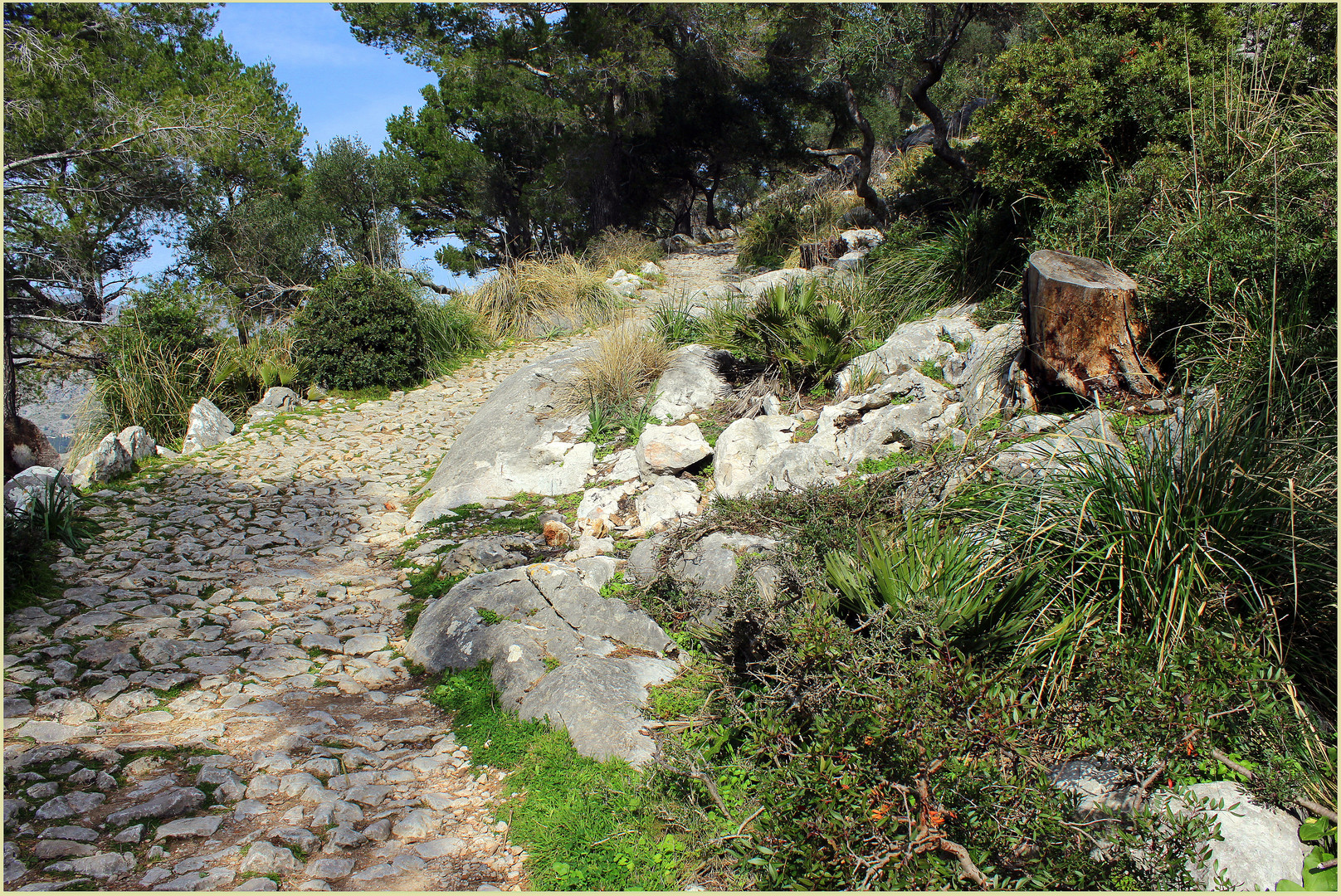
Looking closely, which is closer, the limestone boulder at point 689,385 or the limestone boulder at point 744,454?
the limestone boulder at point 744,454

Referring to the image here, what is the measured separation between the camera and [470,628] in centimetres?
428

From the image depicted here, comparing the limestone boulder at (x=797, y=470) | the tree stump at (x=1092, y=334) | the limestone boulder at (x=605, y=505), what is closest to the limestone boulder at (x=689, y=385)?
the limestone boulder at (x=605, y=505)

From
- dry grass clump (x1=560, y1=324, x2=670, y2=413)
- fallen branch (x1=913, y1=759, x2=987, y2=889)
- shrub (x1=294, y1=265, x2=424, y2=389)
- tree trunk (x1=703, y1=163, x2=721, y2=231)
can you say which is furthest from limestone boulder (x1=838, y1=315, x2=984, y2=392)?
tree trunk (x1=703, y1=163, x2=721, y2=231)

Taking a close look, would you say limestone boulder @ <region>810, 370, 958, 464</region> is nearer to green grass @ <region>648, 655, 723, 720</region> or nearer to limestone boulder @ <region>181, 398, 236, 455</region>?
green grass @ <region>648, 655, 723, 720</region>

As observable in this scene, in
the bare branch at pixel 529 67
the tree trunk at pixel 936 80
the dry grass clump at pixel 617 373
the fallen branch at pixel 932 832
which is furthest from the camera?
the bare branch at pixel 529 67

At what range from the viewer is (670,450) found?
638 cm

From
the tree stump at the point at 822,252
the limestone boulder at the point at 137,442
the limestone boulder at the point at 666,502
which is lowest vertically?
the limestone boulder at the point at 666,502

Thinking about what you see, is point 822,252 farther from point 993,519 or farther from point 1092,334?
point 993,519

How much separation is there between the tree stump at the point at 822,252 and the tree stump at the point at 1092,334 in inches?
300

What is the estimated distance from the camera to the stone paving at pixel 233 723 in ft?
8.58

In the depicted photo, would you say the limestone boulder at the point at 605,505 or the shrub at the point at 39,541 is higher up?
the shrub at the point at 39,541

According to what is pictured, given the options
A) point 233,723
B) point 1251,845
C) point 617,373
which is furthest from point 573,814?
point 617,373

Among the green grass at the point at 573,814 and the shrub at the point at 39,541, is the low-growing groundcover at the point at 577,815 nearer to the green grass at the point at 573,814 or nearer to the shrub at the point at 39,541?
the green grass at the point at 573,814

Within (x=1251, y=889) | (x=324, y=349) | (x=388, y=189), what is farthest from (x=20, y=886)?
(x=388, y=189)
